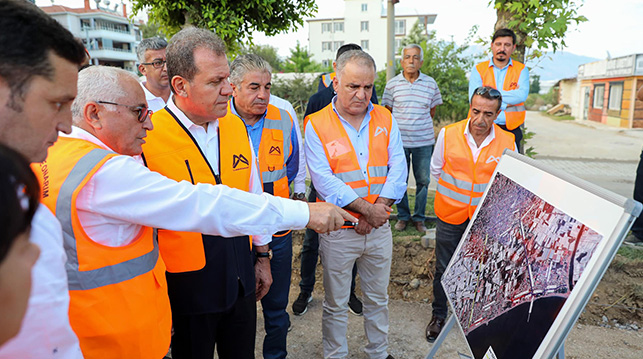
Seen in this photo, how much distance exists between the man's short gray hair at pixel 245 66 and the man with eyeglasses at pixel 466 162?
5.47 feet

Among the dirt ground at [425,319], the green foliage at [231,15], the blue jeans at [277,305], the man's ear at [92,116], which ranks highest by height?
the green foliage at [231,15]

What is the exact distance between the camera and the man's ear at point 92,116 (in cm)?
179

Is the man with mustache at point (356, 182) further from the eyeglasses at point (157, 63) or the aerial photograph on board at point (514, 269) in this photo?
the eyeglasses at point (157, 63)

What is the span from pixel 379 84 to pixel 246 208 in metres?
13.4

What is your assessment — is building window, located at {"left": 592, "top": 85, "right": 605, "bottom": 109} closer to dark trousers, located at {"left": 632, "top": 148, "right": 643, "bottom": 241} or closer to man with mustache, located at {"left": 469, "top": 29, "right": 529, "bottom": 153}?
dark trousers, located at {"left": 632, "top": 148, "right": 643, "bottom": 241}

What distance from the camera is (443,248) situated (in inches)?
149

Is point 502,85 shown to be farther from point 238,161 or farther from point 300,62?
point 300,62

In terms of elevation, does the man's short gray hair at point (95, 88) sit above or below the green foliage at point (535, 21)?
below

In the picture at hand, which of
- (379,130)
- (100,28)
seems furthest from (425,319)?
(100,28)

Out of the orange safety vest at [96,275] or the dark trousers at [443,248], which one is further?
the dark trousers at [443,248]

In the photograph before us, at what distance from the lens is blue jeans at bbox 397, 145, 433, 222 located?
5439 mm

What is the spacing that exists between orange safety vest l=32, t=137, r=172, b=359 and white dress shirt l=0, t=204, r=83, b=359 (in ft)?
1.52

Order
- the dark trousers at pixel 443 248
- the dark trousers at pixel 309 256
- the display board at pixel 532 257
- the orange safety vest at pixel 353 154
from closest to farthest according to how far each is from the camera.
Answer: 1. the display board at pixel 532 257
2. the orange safety vest at pixel 353 154
3. the dark trousers at pixel 443 248
4. the dark trousers at pixel 309 256

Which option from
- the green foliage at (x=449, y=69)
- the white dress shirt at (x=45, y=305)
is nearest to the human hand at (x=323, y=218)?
the white dress shirt at (x=45, y=305)
